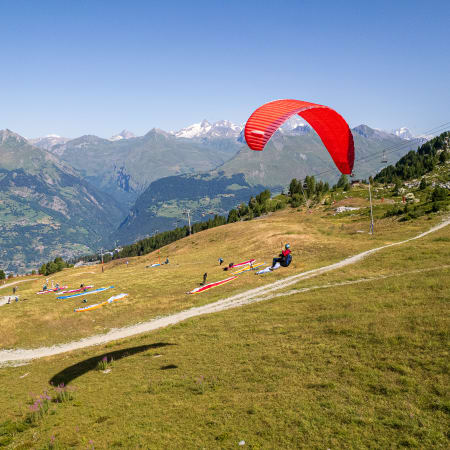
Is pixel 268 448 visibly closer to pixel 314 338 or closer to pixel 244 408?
pixel 244 408

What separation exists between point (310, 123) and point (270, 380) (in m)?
16.6

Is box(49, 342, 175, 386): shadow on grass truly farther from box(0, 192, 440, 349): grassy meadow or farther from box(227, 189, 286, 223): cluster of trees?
box(227, 189, 286, 223): cluster of trees

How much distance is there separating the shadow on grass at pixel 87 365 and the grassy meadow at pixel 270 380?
0.19 m

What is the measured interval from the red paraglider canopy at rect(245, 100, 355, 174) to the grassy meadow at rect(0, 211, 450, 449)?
11839 millimetres

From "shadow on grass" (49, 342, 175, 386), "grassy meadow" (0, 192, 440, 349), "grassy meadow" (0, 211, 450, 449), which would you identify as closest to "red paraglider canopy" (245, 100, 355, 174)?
"grassy meadow" (0, 211, 450, 449)

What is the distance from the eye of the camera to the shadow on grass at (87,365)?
23.1m

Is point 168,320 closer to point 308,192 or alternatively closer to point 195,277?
point 195,277

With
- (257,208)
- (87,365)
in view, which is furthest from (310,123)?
(257,208)

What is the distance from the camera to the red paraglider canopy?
64.1 ft

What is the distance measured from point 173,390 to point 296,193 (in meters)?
140

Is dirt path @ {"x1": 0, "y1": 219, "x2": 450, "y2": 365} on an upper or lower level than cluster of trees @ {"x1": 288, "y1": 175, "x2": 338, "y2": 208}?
lower

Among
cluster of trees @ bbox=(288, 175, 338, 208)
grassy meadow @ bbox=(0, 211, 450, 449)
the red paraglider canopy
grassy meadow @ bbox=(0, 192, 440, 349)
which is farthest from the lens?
cluster of trees @ bbox=(288, 175, 338, 208)

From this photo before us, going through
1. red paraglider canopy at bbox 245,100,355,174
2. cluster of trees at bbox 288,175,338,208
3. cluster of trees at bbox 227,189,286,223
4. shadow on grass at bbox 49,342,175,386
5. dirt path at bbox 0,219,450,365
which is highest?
red paraglider canopy at bbox 245,100,355,174

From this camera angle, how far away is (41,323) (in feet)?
131
